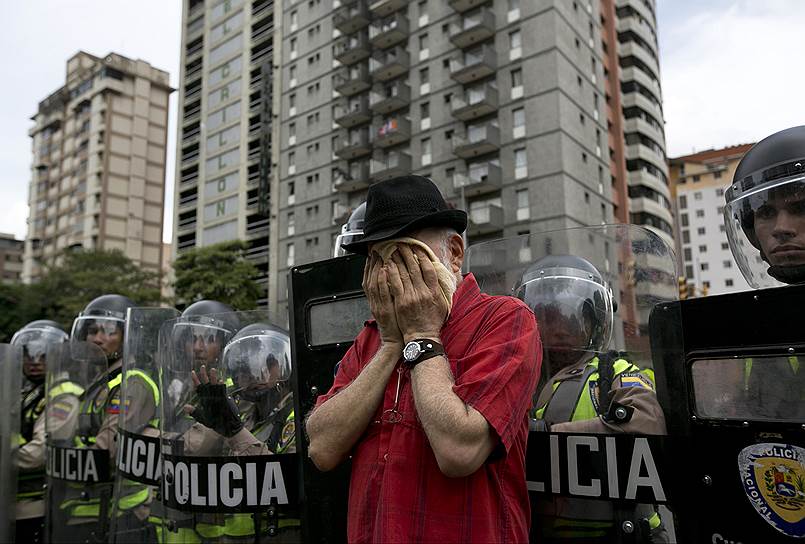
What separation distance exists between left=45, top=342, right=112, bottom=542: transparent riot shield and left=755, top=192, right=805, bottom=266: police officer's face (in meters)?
4.42

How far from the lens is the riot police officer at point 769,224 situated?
201 centimetres

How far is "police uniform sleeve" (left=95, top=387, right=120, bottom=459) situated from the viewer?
4742 mm

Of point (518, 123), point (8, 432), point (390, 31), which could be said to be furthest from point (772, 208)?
point (390, 31)

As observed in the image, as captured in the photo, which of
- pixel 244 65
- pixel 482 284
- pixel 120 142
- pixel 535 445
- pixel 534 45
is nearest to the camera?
pixel 535 445

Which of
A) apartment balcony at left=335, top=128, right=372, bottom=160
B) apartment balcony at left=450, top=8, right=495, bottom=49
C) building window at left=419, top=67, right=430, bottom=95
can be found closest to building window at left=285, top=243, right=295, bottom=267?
Result: apartment balcony at left=335, top=128, right=372, bottom=160

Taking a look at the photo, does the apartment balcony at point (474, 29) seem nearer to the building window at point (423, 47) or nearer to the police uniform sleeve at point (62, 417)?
the building window at point (423, 47)

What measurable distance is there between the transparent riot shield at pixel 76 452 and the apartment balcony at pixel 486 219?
1010 inches

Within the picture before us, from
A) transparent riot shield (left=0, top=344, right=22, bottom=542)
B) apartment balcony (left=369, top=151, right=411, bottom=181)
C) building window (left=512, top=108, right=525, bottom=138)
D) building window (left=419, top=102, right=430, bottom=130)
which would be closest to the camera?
transparent riot shield (left=0, top=344, right=22, bottom=542)

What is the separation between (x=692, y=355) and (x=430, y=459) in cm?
96

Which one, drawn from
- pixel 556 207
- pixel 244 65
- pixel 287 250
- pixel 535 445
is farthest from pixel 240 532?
pixel 244 65

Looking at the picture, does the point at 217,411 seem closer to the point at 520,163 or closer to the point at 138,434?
the point at 138,434

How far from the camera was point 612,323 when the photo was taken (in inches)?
108

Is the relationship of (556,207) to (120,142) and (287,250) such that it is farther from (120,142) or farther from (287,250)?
(120,142)

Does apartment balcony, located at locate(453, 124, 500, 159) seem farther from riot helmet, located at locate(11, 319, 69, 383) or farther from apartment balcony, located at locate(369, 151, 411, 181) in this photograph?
riot helmet, located at locate(11, 319, 69, 383)
